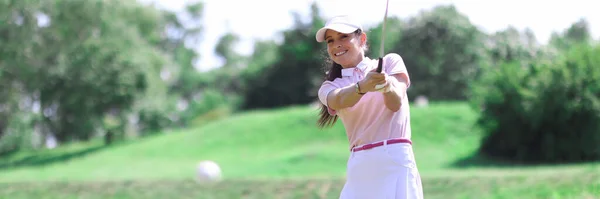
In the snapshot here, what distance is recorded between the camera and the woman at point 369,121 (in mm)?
3822

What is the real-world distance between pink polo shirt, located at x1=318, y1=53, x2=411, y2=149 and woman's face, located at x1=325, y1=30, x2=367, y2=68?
0.04m

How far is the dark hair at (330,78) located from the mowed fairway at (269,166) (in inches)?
344

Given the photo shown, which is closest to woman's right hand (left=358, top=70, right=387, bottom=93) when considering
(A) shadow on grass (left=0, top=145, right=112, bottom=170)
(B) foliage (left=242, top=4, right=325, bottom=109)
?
(A) shadow on grass (left=0, top=145, right=112, bottom=170)

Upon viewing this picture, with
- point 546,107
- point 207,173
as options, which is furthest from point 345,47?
point 546,107

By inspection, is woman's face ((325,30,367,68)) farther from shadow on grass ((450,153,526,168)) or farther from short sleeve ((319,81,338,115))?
shadow on grass ((450,153,526,168))

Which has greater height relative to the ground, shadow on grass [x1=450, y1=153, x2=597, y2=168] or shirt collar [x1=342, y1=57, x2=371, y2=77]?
shirt collar [x1=342, y1=57, x2=371, y2=77]

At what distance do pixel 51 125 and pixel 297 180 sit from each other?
36.4 m

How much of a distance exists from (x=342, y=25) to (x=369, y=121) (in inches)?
19.9

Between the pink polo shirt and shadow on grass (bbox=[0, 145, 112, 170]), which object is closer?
the pink polo shirt

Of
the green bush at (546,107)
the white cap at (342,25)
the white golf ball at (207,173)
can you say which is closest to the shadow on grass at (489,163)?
the green bush at (546,107)

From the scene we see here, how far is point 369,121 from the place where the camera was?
3877 millimetres

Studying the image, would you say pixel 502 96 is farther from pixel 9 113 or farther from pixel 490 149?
pixel 9 113

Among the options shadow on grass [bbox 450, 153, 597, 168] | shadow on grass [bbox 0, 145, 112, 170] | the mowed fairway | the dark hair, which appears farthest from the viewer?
shadow on grass [bbox 0, 145, 112, 170]

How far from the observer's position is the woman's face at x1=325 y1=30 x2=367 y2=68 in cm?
390
